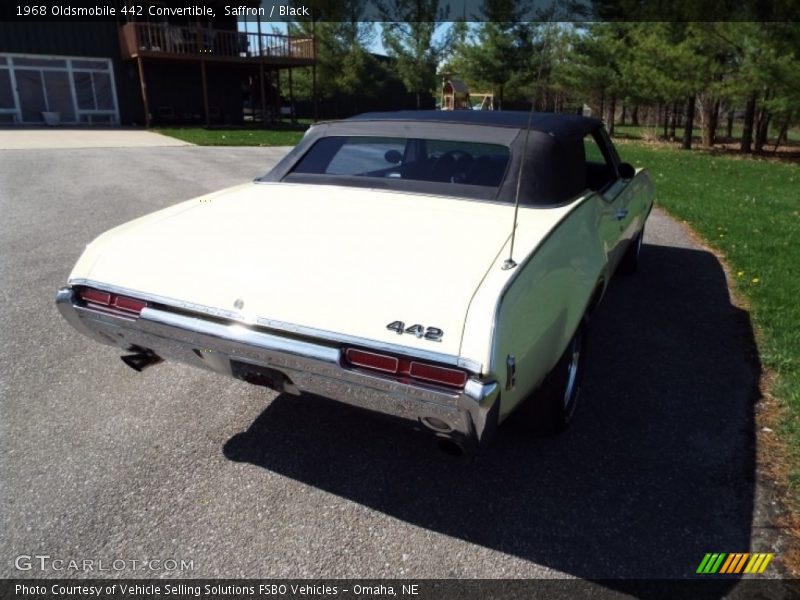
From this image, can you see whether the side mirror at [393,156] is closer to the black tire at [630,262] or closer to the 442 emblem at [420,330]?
the 442 emblem at [420,330]

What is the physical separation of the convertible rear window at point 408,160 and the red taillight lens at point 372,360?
1.39m

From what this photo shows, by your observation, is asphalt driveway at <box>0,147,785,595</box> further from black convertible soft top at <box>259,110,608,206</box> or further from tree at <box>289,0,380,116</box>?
tree at <box>289,0,380,116</box>

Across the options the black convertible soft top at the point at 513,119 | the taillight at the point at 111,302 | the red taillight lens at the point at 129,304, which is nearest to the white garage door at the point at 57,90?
the black convertible soft top at the point at 513,119

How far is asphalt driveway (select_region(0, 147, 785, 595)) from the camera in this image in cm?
219

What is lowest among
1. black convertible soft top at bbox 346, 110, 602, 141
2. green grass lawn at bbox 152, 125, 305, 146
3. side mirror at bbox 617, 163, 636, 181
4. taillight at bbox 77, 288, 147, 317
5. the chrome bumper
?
green grass lawn at bbox 152, 125, 305, 146

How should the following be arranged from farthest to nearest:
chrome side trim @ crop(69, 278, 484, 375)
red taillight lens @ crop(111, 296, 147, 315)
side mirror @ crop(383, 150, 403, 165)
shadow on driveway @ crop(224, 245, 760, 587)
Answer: side mirror @ crop(383, 150, 403, 165) < red taillight lens @ crop(111, 296, 147, 315) < shadow on driveway @ crop(224, 245, 760, 587) < chrome side trim @ crop(69, 278, 484, 375)

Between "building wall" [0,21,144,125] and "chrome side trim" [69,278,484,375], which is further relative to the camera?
"building wall" [0,21,144,125]

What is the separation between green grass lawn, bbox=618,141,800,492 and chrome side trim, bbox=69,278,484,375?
1747mm

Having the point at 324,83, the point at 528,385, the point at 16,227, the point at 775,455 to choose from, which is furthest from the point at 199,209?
the point at 324,83

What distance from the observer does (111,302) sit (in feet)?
8.25

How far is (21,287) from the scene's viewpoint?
4.69 meters

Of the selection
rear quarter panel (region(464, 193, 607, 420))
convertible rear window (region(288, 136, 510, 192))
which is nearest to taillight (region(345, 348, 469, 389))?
rear quarter panel (region(464, 193, 607, 420))

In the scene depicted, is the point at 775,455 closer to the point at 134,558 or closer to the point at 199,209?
the point at 134,558

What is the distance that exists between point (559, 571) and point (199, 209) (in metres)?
2.34
